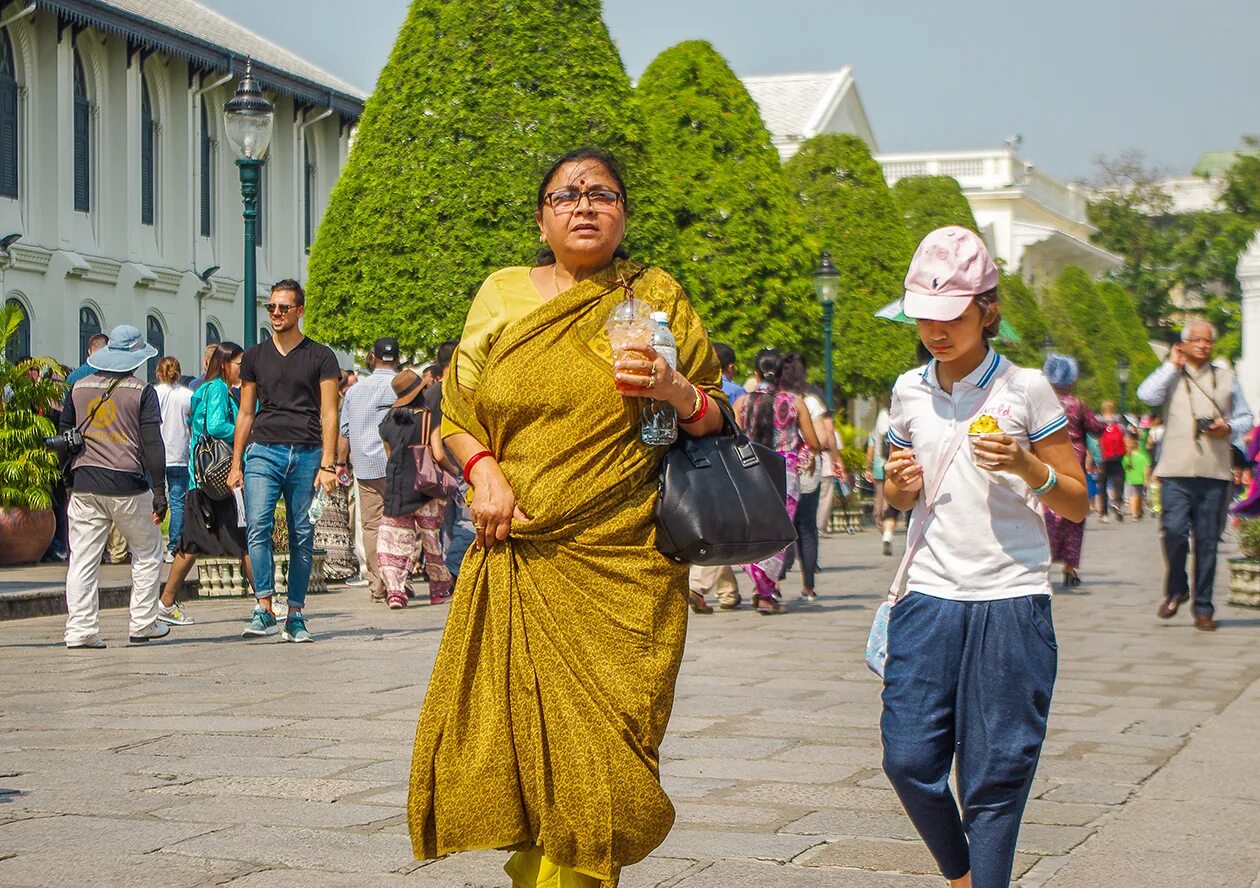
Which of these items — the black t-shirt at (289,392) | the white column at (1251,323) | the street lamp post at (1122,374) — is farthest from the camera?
the street lamp post at (1122,374)

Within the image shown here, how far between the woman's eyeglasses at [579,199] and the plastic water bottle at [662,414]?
1.00 ft

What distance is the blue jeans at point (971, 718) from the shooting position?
4133 millimetres

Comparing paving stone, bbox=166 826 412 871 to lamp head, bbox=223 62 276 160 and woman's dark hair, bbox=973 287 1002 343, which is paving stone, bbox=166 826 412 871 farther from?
lamp head, bbox=223 62 276 160

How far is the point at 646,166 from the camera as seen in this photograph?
25172 millimetres

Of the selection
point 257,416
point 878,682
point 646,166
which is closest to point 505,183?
point 646,166

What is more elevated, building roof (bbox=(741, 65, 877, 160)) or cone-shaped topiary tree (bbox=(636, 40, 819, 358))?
building roof (bbox=(741, 65, 877, 160))

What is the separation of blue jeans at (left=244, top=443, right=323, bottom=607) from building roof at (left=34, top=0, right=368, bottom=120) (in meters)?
18.1

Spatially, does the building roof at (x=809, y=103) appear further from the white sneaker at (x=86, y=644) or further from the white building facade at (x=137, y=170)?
the white sneaker at (x=86, y=644)

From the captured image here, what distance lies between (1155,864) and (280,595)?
979cm

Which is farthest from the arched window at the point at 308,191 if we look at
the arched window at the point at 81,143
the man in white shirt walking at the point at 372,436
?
the man in white shirt walking at the point at 372,436

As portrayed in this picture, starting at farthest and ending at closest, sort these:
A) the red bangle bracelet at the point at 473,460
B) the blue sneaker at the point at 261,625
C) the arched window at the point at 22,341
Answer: the arched window at the point at 22,341
the blue sneaker at the point at 261,625
the red bangle bracelet at the point at 473,460

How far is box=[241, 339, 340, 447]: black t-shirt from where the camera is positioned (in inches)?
407

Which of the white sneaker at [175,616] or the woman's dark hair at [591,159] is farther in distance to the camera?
the white sneaker at [175,616]

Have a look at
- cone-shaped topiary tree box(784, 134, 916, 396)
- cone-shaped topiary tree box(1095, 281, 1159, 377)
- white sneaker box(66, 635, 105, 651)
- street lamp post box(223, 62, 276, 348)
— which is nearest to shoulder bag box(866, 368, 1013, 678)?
white sneaker box(66, 635, 105, 651)
